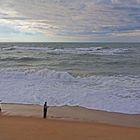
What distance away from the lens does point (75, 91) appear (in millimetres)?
17672

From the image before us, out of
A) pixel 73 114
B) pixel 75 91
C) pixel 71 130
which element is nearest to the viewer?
pixel 71 130

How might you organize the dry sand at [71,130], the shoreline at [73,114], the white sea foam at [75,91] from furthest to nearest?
1. the white sea foam at [75,91]
2. the shoreline at [73,114]
3. the dry sand at [71,130]

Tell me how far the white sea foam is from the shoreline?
835 millimetres

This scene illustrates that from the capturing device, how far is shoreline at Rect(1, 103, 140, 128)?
1196cm

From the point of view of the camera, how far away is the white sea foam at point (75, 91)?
14984 millimetres

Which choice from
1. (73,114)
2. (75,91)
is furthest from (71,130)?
(75,91)

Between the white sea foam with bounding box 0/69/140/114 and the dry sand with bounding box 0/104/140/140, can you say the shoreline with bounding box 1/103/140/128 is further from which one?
the white sea foam with bounding box 0/69/140/114

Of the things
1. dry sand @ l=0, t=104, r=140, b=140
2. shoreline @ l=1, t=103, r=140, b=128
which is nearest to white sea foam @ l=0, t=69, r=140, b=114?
shoreline @ l=1, t=103, r=140, b=128

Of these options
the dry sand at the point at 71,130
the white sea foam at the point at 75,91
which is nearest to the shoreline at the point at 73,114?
the dry sand at the point at 71,130

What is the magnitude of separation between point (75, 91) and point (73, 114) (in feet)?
15.4

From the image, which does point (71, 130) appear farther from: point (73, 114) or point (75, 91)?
point (75, 91)

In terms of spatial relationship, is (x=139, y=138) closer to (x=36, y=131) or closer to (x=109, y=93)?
(x=36, y=131)

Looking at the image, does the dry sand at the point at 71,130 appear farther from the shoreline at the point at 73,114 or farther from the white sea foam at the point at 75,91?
the white sea foam at the point at 75,91

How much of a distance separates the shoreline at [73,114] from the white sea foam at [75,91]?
2.74ft
